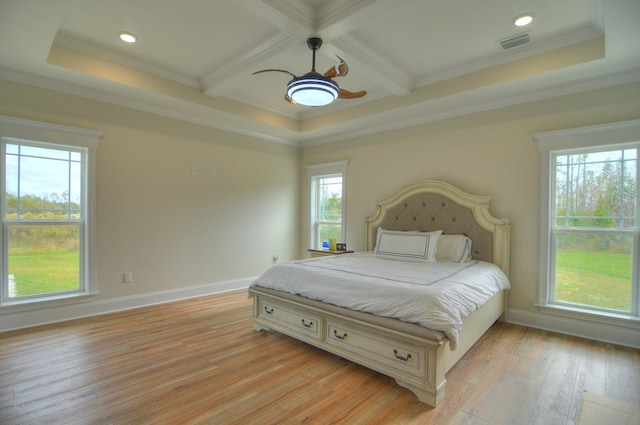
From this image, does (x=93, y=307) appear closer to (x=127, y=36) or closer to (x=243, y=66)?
(x=127, y=36)

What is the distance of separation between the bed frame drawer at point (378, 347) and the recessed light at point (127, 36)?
3.31 metres

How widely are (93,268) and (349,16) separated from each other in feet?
12.9

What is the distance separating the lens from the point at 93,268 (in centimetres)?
377

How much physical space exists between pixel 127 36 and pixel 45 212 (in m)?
2.19

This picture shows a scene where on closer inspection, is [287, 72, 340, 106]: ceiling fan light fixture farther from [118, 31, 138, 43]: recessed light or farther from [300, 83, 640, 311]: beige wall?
[300, 83, 640, 311]: beige wall

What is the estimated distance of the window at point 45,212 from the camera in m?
3.31

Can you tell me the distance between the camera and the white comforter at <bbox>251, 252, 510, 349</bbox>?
216cm

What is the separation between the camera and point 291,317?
3023 millimetres

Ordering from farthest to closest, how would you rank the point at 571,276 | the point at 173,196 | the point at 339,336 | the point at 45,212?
the point at 173,196 < the point at 45,212 < the point at 571,276 < the point at 339,336

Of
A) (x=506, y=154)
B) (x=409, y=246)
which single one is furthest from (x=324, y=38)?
(x=506, y=154)

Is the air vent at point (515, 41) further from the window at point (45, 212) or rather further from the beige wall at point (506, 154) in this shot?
the window at point (45, 212)

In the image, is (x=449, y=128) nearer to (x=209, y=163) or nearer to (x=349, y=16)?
(x=349, y=16)

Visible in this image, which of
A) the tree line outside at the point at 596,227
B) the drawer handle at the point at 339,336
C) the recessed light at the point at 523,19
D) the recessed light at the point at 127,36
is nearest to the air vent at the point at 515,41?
the recessed light at the point at 523,19

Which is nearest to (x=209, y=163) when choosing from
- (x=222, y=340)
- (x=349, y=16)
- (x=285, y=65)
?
(x=285, y=65)
